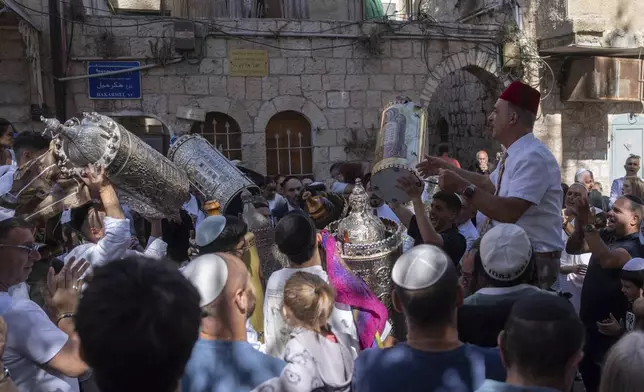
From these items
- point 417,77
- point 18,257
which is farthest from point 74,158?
point 417,77

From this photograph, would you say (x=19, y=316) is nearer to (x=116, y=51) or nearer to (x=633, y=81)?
(x=116, y=51)

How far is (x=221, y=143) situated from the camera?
34.2 ft

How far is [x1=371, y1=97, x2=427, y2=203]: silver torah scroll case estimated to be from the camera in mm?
3389

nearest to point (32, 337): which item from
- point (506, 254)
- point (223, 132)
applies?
point (506, 254)

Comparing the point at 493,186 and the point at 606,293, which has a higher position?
the point at 493,186

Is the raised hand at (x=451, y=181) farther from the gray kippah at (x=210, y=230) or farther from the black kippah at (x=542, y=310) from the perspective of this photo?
the black kippah at (x=542, y=310)

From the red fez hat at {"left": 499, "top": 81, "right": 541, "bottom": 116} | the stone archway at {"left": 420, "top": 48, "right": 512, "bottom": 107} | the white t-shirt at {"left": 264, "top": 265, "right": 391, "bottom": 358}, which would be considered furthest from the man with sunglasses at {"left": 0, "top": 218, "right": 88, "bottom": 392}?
the stone archway at {"left": 420, "top": 48, "right": 512, "bottom": 107}

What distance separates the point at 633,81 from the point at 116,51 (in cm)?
897

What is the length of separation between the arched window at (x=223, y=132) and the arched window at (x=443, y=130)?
5.18 metres

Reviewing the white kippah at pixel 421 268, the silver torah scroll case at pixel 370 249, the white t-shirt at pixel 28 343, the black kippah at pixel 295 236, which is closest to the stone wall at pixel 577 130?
the silver torah scroll case at pixel 370 249

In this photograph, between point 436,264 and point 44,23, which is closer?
point 436,264

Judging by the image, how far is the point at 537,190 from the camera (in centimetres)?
285

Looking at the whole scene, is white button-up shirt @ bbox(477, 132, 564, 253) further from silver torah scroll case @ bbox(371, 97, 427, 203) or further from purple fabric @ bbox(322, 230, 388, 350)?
purple fabric @ bbox(322, 230, 388, 350)

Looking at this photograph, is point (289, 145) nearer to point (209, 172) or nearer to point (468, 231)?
point (468, 231)
